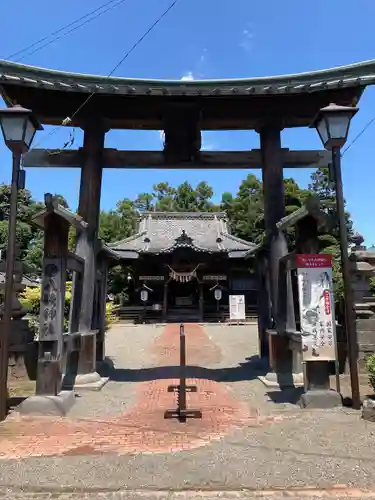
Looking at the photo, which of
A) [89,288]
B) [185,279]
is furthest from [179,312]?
[89,288]

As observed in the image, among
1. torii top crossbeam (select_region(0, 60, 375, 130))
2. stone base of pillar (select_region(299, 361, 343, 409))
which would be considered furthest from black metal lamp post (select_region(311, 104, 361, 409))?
torii top crossbeam (select_region(0, 60, 375, 130))

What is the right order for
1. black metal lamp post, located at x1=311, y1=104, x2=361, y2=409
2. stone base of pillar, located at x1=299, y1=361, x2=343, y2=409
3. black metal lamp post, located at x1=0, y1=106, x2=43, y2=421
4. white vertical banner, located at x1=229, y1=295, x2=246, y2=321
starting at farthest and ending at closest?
white vertical banner, located at x1=229, y1=295, x2=246, y2=321 → black metal lamp post, located at x1=311, y1=104, x2=361, y2=409 → stone base of pillar, located at x1=299, y1=361, x2=343, y2=409 → black metal lamp post, located at x1=0, y1=106, x2=43, y2=421

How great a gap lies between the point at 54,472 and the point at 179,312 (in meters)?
24.9

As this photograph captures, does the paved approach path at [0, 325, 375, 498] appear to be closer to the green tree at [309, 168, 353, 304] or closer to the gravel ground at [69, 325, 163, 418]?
the gravel ground at [69, 325, 163, 418]

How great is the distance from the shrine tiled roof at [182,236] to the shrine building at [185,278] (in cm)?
7

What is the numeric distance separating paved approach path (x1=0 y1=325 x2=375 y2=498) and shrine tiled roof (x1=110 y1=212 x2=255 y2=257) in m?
20.1

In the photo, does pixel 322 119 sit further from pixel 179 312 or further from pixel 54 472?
Answer: pixel 179 312

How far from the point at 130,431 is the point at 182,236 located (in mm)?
22457

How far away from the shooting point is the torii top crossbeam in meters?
7.88

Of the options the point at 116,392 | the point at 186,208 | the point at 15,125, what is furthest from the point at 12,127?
the point at 186,208

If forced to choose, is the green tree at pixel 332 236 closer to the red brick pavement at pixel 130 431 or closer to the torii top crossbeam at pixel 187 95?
the torii top crossbeam at pixel 187 95

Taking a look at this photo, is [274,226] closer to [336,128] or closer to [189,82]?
[336,128]

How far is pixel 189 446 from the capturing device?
15.3 feet

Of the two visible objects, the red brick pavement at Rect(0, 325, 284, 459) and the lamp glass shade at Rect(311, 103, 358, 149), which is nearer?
the red brick pavement at Rect(0, 325, 284, 459)
